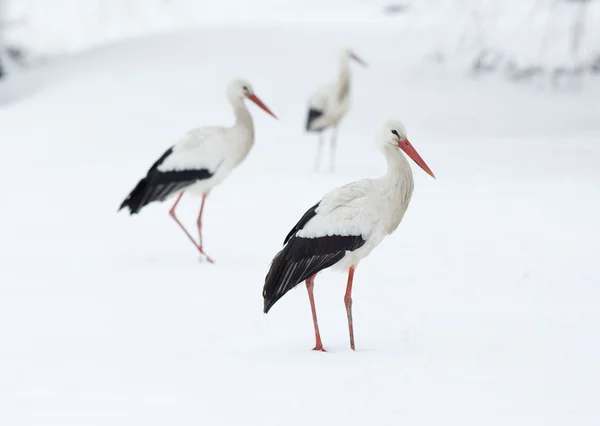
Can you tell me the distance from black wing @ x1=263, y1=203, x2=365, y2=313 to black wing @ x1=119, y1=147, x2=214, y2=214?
3.23 metres

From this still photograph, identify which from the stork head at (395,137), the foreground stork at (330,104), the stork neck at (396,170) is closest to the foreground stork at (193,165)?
the stork head at (395,137)

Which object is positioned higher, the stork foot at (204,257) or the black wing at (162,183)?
the black wing at (162,183)

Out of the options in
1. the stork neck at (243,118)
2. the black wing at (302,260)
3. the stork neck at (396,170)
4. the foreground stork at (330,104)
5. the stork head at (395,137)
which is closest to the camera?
the black wing at (302,260)

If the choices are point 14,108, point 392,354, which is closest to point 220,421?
point 392,354

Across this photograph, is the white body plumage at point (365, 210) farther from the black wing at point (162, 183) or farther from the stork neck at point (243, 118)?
the stork neck at point (243, 118)

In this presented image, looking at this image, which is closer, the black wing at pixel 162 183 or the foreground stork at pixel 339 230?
the foreground stork at pixel 339 230

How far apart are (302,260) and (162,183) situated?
11.2ft

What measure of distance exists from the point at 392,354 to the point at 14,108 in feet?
44.8

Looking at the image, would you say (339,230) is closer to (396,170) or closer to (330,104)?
(396,170)

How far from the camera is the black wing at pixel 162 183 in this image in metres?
8.96

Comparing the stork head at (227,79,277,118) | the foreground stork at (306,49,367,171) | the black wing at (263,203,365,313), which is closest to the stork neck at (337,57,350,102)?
the foreground stork at (306,49,367,171)

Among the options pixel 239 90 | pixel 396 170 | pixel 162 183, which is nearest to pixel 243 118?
pixel 239 90

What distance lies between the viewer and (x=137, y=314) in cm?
703

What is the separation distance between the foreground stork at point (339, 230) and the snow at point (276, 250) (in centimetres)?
48
